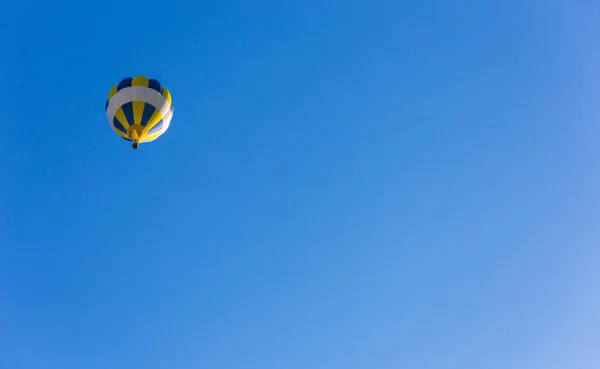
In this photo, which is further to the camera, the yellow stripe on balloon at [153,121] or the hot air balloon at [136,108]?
the yellow stripe on balloon at [153,121]

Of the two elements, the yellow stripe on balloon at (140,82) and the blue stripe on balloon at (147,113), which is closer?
the blue stripe on balloon at (147,113)

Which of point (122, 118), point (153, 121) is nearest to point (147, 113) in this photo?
point (153, 121)

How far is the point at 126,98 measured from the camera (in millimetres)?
17453

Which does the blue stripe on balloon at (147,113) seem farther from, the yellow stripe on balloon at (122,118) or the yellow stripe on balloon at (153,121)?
the yellow stripe on balloon at (122,118)

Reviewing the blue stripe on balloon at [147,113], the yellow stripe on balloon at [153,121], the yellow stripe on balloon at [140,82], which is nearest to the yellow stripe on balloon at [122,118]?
the blue stripe on balloon at [147,113]

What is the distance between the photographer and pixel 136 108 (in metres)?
17.4

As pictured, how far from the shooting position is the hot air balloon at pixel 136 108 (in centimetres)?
1742

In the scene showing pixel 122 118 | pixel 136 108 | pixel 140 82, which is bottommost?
pixel 122 118

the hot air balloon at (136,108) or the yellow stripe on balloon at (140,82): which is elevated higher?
the yellow stripe on balloon at (140,82)

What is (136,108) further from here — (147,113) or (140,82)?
(140,82)

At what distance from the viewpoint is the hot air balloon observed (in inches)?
686

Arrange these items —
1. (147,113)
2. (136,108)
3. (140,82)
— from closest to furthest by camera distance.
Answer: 1. (136,108)
2. (147,113)
3. (140,82)

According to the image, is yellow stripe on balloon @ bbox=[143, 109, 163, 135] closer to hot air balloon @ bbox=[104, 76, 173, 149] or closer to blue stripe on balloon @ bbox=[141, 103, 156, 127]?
hot air balloon @ bbox=[104, 76, 173, 149]

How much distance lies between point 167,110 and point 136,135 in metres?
1.54
